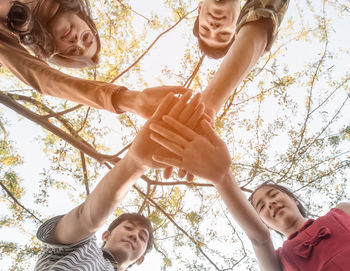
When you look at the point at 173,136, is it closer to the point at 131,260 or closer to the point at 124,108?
the point at 124,108

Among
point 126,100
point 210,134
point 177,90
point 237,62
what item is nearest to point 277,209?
point 210,134

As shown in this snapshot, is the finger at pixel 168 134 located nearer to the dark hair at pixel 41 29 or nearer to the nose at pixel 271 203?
the dark hair at pixel 41 29

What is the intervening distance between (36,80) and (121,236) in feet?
5.51

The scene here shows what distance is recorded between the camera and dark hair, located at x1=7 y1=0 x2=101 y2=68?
205 centimetres

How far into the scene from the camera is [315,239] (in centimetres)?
216

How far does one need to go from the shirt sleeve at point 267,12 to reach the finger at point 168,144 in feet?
3.84

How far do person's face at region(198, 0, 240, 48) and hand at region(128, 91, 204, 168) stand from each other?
93 cm

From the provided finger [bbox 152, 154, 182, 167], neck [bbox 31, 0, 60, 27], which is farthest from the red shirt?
neck [bbox 31, 0, 60, 27]

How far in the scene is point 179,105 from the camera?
5.99ft

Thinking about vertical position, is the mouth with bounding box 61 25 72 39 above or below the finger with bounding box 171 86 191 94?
above

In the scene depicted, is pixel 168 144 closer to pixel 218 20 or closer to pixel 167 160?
pixel 167 160

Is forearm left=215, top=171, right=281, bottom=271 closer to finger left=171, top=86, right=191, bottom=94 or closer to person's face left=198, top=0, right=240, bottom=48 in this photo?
finger left=171, top=86, right=191, bottom=94

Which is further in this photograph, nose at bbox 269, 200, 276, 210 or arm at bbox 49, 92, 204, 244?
nose at bbox 269, 200, 276, 210

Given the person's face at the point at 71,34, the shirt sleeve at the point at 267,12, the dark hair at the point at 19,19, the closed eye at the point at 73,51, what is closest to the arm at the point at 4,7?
the dark hair at the point at 19,19
